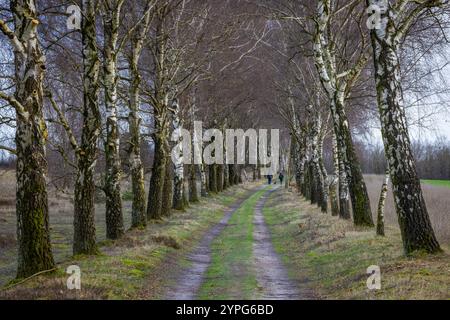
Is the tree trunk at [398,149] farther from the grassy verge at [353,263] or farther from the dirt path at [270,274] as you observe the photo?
the dirt path at [270,274]

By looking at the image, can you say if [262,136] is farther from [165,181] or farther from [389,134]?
[389,134]

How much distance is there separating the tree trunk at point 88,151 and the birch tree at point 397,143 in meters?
6.99

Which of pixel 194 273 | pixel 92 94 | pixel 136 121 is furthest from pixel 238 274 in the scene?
pixel 136 121

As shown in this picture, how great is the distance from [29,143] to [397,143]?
7.52m

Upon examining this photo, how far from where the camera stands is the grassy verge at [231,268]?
10209mm

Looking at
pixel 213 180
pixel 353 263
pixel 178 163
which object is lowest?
pixel 353 263

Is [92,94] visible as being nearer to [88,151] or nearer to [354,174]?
[88,151]

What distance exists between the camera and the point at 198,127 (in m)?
35.4

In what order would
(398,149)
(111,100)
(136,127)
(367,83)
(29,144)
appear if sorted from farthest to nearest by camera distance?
(367,83)
(136,127)
(111,100)
(398,149)
(29,144)

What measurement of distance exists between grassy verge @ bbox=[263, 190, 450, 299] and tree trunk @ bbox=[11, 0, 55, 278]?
18.7 ft

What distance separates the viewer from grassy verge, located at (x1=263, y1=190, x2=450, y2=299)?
8.68 meters

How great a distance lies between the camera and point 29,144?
377 inches
